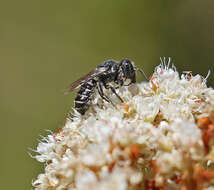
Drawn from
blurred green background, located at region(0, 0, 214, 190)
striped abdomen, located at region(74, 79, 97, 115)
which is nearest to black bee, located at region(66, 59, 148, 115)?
striped abdomen, located at region(74, 79, 97, 115)

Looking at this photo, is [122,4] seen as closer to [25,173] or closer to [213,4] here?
[213,4]

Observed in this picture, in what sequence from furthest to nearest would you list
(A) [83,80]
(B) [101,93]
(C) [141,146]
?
(A) [83,80] < (B) [101,93] < (C) [141,146]

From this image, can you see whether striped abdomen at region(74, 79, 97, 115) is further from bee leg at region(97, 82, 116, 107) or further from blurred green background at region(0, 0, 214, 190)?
blurred green background at region(0, 0, 214, 190)

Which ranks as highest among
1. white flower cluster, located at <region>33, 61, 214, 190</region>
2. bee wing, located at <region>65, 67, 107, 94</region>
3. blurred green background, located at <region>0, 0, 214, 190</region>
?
blurred green background, located at <region>0, 0, 214, 190</region>

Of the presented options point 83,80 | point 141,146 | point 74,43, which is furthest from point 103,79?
point 74,43

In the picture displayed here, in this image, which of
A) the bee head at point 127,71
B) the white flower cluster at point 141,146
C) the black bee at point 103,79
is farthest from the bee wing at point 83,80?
the white flower cluster at point 141,146

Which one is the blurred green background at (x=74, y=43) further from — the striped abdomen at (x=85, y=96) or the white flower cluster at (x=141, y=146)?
the white flower cluster at (x=141, y=146)

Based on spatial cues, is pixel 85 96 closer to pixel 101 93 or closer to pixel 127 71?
pixel 101 93

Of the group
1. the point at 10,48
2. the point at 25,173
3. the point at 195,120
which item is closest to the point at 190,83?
the point at 195,120
